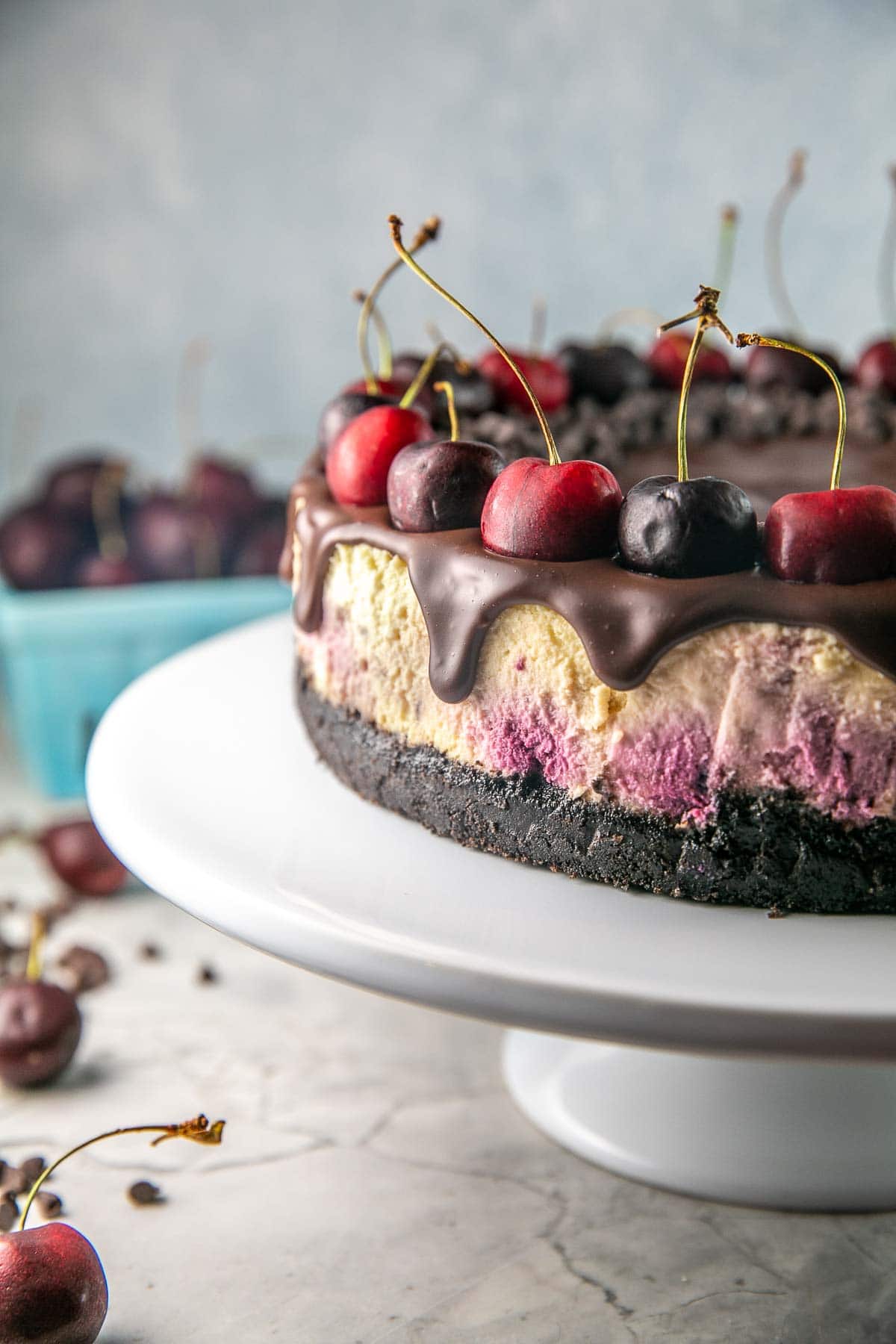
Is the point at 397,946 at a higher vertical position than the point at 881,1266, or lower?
higher

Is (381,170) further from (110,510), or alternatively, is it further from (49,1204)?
(49,1204)

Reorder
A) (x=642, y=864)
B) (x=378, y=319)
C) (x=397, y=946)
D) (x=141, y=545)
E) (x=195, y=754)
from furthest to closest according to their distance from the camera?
(x=141, y=545) < (x=378, y=319) < (x=195, y=754) < (x=642, y=864) < (x=397, y=946)

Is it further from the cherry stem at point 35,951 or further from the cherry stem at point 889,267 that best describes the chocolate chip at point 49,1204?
the cherry stem at point 889,267

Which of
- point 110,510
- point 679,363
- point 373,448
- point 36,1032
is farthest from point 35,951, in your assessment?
point 679,363

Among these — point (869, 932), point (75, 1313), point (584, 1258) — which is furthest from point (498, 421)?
point (75, 1313)

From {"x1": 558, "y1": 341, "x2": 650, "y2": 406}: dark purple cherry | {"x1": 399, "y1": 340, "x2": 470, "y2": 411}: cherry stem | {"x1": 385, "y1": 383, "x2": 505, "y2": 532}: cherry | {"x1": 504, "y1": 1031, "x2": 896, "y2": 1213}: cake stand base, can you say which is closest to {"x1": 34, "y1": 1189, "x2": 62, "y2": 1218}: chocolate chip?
{"x1": 504, "y1": 1031, "x2": 896, "y2": 1213}: cake stand base

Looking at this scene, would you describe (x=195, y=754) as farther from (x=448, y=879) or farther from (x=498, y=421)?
(x=498, y=421)
